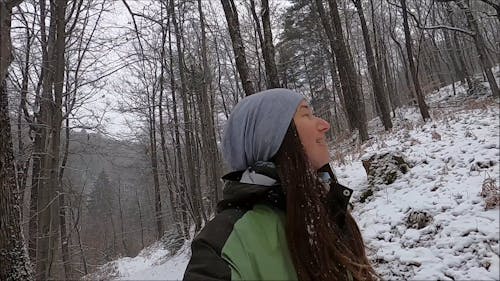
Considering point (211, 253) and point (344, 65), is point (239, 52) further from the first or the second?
point (211, 253)

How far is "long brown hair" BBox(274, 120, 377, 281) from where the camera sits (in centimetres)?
109

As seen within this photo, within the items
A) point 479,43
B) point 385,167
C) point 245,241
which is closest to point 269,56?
point 385,167

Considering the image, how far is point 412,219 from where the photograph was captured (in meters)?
5.56

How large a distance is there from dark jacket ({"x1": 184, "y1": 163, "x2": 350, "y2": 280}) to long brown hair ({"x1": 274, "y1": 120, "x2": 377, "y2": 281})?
0.12 feet

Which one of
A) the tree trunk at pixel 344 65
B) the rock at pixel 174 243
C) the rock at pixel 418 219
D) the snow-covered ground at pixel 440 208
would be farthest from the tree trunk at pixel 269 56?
the rock at pixel 174 243

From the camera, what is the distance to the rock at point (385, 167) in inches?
274

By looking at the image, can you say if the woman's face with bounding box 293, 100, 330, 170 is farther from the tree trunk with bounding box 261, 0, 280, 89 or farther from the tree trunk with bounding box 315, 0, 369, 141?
the tree trunk with bounding box 315, 0, 369, 141

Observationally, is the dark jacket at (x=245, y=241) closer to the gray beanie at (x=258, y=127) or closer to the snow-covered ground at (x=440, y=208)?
the gray beanie at (x=258, y=127)

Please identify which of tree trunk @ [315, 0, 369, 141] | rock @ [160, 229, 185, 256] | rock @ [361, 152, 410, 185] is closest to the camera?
rock @ [361, 152, 410, 185]

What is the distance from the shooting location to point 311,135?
1.26 meters

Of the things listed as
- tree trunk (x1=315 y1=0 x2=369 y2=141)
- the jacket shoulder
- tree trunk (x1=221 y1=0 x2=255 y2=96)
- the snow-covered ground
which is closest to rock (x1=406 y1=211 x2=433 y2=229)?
the snow-covered ground

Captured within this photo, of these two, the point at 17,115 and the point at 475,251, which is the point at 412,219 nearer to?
the point at 475,251

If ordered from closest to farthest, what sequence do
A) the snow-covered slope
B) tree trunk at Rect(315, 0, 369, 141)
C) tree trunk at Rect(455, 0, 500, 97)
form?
1. the snow-covered slope
2. tree trunk at Rect(455, 0, 500, 97)
3. tree trunk at Rect(315, 0, 369, 141)

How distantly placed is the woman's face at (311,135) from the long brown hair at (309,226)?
0.04 m
